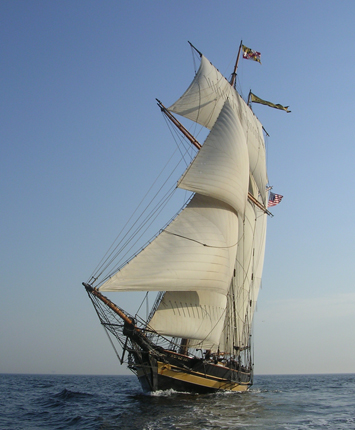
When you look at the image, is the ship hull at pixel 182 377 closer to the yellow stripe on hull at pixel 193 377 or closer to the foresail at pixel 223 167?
the yellow stripe on hull at pixel 193 377

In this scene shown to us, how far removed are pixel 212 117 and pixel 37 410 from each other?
95.5 ft

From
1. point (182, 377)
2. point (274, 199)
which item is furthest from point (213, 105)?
point (182, 377)

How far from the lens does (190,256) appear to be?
94.0 feet

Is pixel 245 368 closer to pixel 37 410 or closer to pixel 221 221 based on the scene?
pixel 221 221

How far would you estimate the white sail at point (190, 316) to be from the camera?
96.5 feet

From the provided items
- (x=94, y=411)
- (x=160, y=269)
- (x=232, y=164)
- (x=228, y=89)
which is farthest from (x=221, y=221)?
(x=228, y=89)

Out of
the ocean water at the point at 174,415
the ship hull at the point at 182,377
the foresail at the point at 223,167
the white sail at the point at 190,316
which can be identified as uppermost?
the foresail at the point at 223,167

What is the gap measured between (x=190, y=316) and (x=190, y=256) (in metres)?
4.63

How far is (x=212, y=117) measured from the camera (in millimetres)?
41781

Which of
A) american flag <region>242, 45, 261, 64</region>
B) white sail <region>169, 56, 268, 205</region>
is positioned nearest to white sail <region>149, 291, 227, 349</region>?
white sail <region>169, 56, 268, 205</region>

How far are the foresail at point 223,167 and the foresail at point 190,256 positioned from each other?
1.04m

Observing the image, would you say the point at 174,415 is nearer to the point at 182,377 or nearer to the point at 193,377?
the point at 182,377

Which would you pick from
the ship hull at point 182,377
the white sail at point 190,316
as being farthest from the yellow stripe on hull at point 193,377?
the white sail at point 190,316

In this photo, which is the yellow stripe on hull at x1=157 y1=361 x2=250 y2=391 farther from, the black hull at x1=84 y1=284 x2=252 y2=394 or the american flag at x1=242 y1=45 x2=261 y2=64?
the american flag at x1=242 y1=45 x2=261 y2=64
